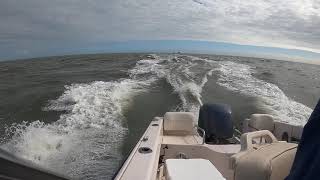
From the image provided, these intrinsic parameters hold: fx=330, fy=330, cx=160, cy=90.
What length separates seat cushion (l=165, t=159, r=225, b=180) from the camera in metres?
2.10

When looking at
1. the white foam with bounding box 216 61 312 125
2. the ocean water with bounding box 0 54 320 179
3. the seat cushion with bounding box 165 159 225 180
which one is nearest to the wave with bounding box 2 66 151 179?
the ocean water with bounding box 0 54 320 179

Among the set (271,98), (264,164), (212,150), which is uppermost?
(264,164)

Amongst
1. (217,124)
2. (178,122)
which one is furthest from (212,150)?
(178,122)

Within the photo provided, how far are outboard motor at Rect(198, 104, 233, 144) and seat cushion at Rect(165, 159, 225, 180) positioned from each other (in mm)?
3021

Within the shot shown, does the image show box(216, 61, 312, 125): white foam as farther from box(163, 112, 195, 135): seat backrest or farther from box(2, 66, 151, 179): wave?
box(2, 66, 151, 179): wave

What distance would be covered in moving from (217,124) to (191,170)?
3.24 metres

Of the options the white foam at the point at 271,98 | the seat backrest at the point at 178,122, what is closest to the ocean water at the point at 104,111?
the white foam at the point at 271,98

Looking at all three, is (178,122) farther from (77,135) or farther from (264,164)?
(264,164)

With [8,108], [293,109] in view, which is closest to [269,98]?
[293,109]

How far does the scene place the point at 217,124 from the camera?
5.36 meters

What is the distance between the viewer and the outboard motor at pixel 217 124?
17.6 feet

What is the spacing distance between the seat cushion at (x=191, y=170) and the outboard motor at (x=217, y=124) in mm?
3021

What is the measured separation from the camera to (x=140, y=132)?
755cm

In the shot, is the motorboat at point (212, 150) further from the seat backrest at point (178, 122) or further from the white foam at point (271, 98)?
the white foam at point (271, 98)
